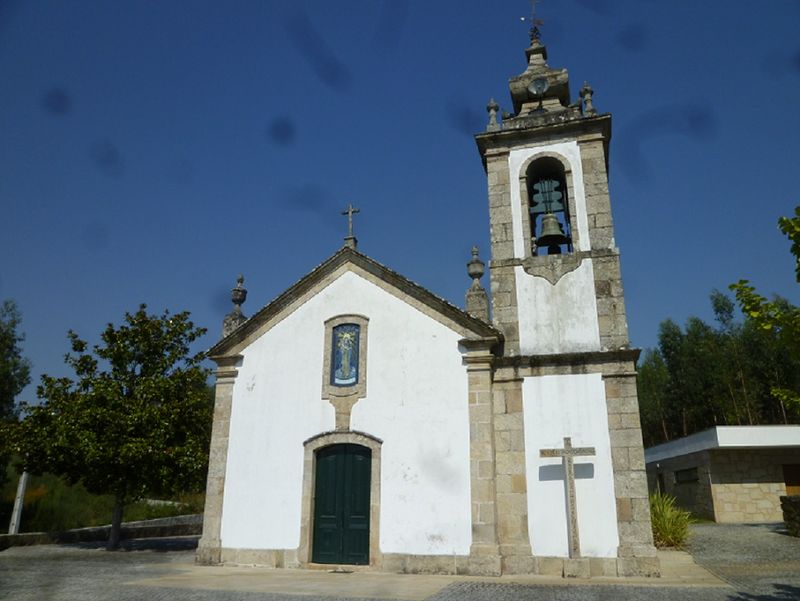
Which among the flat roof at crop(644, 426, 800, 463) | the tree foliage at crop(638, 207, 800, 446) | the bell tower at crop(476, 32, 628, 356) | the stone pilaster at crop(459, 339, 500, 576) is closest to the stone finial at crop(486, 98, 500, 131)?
the bell tower at crop(476, 32, 628, 356)

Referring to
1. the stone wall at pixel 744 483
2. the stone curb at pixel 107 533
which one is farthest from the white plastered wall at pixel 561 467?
the stone wall at pixel 744 483

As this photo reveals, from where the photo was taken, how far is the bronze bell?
12.2m

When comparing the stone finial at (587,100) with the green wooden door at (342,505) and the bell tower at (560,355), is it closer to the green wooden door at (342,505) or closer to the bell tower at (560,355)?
the bell tower at (560,355)

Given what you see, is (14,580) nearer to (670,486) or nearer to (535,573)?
(535,573)

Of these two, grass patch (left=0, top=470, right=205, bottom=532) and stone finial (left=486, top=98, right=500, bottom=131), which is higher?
stone finial (left=486, top=98, right=500, bottom=131)

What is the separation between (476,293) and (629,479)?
437cm

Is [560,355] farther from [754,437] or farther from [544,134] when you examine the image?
[754,437]

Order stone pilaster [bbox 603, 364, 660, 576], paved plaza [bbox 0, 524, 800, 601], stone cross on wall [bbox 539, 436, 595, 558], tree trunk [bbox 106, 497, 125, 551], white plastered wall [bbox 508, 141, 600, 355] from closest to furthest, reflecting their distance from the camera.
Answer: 1. paved plaza [bbox 0, 524, 800, 601]
2. stone pilaster [bbox 603, 364, 660, 576]
3. stone cross on wall [bbox 539, 436, 595, 558]
4. white plastered wall [bbox 508, 141, 600, 355]
5. tree trunk [bbox 106, 497, 125, 551]

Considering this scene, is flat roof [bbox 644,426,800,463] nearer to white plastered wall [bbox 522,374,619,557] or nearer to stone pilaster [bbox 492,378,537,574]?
white plastered wall [bbox 522,374,619,557]

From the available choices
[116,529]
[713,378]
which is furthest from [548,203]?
[713,378]

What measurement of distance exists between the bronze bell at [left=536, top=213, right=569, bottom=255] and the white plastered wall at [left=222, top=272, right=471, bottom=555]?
A: 112 inches

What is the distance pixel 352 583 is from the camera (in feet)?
30.2

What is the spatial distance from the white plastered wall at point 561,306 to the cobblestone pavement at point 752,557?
4404 millimetres

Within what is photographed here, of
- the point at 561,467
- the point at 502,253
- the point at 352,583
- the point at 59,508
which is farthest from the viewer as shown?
the point at 59,508
